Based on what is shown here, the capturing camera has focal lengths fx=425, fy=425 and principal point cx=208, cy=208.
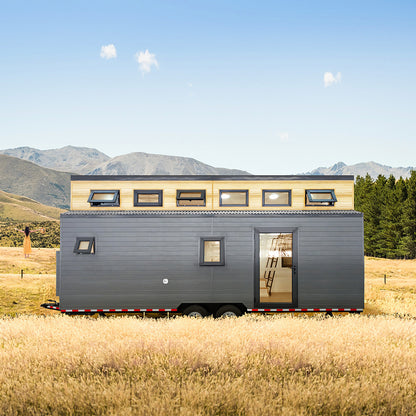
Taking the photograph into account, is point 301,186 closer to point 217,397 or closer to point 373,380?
point 373,380

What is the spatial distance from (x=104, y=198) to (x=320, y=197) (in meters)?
7.17

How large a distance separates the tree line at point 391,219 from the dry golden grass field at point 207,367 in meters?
42.6

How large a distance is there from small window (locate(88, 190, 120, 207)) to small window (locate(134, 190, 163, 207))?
0.62 metres

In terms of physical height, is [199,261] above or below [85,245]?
below

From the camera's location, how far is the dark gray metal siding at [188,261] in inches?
511

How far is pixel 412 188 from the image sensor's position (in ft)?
164

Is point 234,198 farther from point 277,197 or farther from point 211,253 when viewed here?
point 211,253

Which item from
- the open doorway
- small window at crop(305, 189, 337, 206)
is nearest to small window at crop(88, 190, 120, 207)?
small window at crop(305, 189, 337, 206)

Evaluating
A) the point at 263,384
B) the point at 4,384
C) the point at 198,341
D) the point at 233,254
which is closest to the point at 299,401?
the point at 263,384

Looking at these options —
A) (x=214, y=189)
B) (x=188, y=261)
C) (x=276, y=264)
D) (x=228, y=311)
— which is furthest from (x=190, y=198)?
(x=276, y=264)

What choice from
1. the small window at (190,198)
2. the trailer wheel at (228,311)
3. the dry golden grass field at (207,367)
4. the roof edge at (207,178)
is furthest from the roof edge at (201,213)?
the dry golden grass field at (207,367)

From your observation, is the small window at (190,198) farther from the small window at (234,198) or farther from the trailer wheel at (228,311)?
the trailer wheel at (228,311)

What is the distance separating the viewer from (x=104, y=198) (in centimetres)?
1416

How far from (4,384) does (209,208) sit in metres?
8.58
